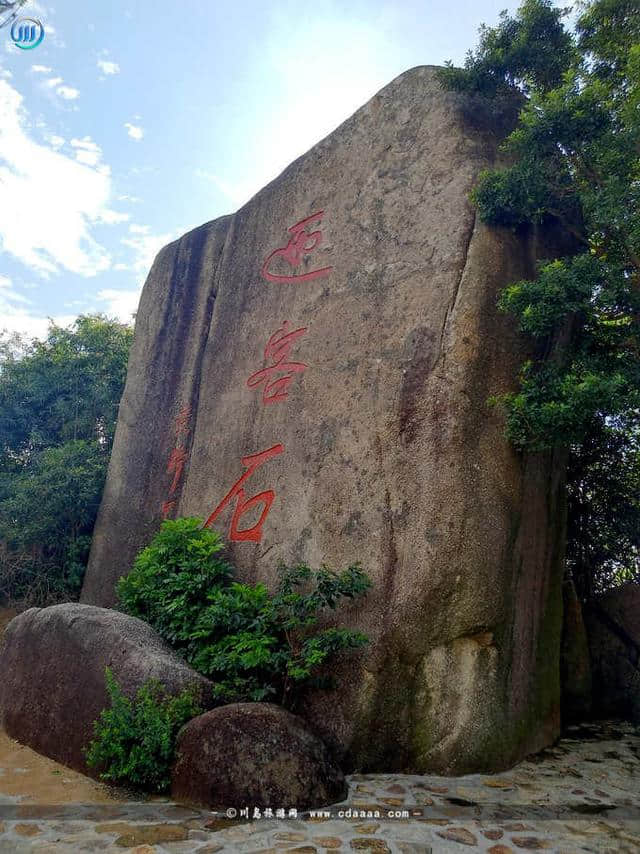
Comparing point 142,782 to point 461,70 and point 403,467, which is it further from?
point 461,70

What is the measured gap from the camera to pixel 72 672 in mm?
4242

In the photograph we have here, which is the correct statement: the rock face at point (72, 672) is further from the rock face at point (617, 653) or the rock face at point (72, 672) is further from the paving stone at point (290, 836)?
the rock face at point (617, 653)

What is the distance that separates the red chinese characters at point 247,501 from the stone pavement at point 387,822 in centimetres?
215

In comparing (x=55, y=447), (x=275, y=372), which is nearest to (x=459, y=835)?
(x=275, y=372)

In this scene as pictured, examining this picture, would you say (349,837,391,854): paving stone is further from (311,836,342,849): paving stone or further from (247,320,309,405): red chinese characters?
(247,320,309,405): red chinese characters

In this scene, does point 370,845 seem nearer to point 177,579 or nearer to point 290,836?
point 290,836

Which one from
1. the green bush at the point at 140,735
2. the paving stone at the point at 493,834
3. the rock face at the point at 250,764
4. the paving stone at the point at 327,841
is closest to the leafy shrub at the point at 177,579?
the green bush at the point at 140,735

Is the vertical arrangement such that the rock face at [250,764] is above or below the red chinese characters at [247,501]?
below

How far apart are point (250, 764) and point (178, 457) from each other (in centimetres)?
409

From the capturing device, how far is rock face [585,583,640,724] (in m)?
6.11

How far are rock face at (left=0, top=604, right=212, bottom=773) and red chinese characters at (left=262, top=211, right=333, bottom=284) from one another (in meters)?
3.42

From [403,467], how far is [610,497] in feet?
10.7

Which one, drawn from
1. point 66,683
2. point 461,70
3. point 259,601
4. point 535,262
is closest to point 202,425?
point 259,601

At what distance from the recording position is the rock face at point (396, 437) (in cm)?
418
